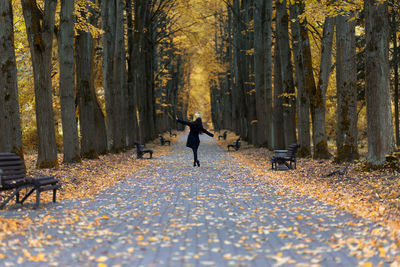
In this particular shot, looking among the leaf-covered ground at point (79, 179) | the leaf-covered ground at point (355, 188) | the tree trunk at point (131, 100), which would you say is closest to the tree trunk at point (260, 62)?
the tree trunk at point (131, 100)

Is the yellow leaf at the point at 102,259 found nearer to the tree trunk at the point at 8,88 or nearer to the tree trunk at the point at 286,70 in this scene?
the tree trunk at the point at 8,88

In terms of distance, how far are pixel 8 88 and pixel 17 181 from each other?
4756 millimetres

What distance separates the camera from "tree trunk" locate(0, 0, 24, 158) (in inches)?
515

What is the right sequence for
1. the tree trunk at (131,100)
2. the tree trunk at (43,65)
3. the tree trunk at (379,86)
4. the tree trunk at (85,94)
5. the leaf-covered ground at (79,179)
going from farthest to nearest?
the tree trunk at (131,100) → the tree trunk at (85,94) → the tree trunk at (43,65) → the tree trunk at (379,86) → the leaf-covered ground at (79,179)

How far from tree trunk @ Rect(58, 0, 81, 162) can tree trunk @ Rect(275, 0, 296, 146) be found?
9019 mm

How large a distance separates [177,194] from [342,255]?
19.7ft

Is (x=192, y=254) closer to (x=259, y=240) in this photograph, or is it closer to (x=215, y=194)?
(x=259, y=240)

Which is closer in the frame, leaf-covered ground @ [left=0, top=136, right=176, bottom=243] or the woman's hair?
leaf-covered ground @ [left=0, top=136, right=176, bottom=243]

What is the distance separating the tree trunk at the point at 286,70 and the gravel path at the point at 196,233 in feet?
38.4

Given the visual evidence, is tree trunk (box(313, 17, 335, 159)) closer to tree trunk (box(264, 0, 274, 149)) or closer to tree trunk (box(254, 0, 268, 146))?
tree trunk (box(264, 0, 274, 149))

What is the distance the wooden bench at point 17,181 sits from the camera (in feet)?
30.3

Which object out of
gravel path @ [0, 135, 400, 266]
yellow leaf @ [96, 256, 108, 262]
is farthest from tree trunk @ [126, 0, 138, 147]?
yellow leaf @ [96, 256, 108, 262]

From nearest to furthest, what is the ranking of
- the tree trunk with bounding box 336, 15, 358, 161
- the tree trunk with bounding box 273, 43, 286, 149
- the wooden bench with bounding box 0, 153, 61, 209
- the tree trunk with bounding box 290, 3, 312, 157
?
the wooden bench with bounding box 0, 153, 61, 209 < the tree trunk with bounding box 336, 15, 358, 161 < the tree trunk with bounding box 290, 3, 312, 157 < the tree trunk with bounding box 273, 43, 286, 149

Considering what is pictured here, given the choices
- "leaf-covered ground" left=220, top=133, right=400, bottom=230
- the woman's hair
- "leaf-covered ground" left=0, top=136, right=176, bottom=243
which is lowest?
"leaf-covered ground" left=220, top=133, right=400, bottom=230
